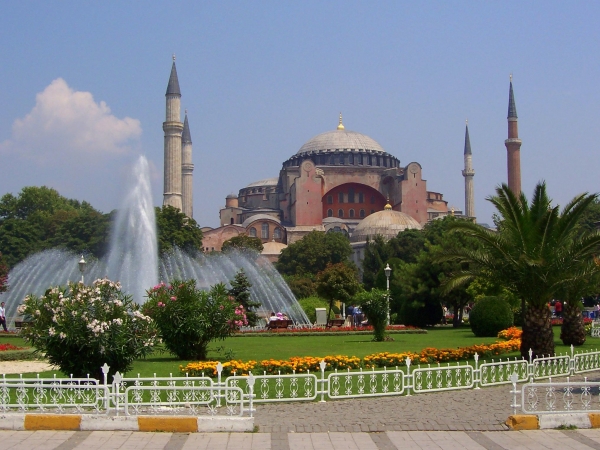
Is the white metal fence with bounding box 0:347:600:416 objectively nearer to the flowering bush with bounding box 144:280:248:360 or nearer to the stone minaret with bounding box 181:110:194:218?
the flowering bush with bounding box 144:280:248:360

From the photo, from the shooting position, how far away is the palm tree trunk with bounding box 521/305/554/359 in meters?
13.1

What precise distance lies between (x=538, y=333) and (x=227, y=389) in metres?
7.15

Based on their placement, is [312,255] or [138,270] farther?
[312,255]

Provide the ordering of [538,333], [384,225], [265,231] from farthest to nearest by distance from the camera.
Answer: [265,231] < [384,225] < [538,333]

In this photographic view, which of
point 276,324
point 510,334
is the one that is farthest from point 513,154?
point 510,334

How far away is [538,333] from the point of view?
1313cm

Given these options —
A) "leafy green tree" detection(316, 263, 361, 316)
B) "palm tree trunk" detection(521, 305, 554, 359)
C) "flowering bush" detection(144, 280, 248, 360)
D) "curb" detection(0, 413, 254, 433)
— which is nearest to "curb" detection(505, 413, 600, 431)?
"curb" detection(0, 413, 254, 433)

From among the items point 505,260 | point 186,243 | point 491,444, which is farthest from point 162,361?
point 186,243

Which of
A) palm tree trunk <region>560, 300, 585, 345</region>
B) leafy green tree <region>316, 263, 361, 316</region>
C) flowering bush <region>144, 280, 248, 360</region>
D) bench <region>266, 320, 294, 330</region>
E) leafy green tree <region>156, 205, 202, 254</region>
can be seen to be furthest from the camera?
leafy green tree <region>156, 205, 202, 254</region>

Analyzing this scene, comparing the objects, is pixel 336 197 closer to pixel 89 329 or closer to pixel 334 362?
pixel 334 362

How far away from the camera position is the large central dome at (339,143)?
76.9 metres

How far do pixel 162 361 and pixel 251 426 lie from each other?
6010 millimetres

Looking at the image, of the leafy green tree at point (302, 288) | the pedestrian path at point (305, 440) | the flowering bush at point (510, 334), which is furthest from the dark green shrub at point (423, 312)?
the pedestrian path at point (305, 440)

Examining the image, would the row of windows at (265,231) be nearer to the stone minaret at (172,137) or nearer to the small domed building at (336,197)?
the small domed building at (336,197)
